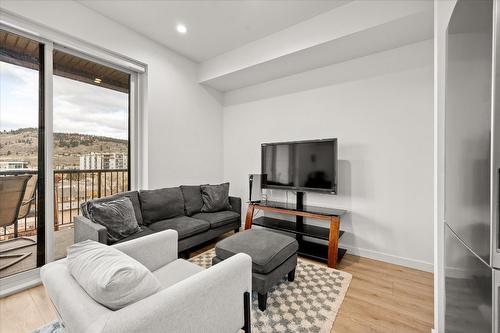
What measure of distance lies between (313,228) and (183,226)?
1757 mm

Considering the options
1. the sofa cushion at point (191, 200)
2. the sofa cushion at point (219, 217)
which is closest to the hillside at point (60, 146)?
the sofa cushion at point (191, 200)

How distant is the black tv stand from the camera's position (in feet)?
8.65

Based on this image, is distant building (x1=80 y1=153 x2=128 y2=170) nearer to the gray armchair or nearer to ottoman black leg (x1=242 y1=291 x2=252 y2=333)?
the gray armchair

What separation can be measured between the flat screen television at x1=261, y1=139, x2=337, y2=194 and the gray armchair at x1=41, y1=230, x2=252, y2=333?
191cm

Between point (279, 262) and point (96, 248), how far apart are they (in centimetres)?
141

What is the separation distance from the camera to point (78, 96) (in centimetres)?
279

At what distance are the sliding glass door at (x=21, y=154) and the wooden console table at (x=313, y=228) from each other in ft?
8.35

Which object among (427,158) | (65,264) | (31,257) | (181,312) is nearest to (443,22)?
(427,158)

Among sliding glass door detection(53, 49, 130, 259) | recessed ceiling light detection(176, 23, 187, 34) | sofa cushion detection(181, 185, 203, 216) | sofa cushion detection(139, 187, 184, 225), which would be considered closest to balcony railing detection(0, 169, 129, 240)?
sliding glass door detection(53, 49, 130, 259)

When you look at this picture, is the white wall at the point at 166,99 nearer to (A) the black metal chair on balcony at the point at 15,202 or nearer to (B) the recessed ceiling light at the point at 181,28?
(B) the recessed ceiling light at the point at 181,28

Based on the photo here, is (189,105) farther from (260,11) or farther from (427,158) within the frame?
(427,158)

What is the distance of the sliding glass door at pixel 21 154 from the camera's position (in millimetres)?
2209

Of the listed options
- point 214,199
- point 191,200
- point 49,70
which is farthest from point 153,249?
point 49,70

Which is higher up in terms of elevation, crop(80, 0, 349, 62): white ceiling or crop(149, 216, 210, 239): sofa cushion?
crop(80, 0, 349, 62): white ceiling
